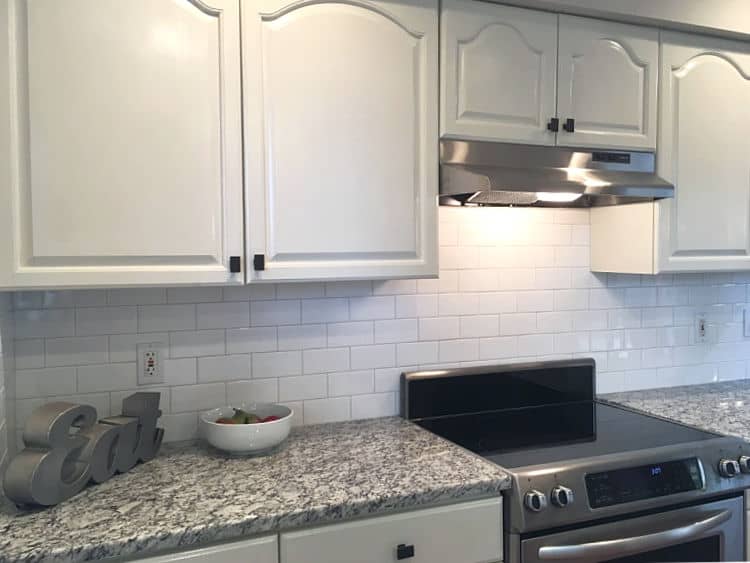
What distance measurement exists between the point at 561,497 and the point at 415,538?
0.39 meters

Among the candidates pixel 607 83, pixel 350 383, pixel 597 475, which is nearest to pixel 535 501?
pixel 597 475

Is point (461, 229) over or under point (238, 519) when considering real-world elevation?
over

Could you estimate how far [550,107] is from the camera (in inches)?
77.0

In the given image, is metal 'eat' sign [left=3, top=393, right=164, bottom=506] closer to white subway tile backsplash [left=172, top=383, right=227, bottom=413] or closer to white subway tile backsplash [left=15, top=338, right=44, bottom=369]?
white subway tile backsplash [left=172, top=383, right=227, bottom=413]

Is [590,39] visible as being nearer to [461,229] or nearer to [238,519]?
[461,229]

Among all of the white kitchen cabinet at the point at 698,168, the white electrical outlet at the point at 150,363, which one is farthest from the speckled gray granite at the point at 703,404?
the white electrical outlet at the point at 150,363

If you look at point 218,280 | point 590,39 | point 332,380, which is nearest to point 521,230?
point 590,39

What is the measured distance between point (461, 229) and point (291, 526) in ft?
4.02

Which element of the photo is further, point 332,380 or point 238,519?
point 332,380

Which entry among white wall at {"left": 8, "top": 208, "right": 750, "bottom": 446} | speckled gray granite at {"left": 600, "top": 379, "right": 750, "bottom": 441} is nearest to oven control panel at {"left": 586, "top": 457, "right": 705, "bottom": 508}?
speckled gray granite at {"left": 600, "top": 379, "right": 750, "bottom": 441}

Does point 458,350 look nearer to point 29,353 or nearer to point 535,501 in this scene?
point 535,501

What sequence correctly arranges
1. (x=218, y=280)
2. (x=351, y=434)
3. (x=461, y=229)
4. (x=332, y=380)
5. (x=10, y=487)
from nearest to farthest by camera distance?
(x=10, y=487), (x=218, y=280), (x=351, y=434), (x=332, y=380), (x=461, y=229)

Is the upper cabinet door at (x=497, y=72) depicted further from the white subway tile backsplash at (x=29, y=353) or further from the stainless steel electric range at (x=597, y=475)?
the white subway tile backsplash at (x=29, y=353)

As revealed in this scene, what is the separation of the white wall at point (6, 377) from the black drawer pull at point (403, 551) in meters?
0.99
